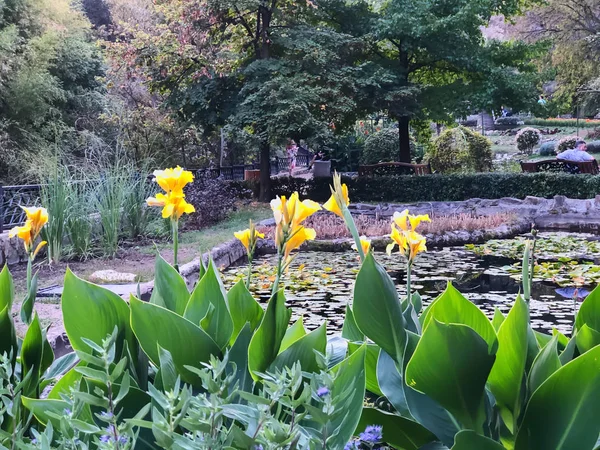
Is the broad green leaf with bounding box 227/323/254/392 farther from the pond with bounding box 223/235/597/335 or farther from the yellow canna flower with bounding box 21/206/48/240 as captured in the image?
the pond with bounding box 223/235/597/335

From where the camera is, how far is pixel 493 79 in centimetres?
1369

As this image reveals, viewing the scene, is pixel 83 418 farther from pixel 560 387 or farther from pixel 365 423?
pixel 560 387

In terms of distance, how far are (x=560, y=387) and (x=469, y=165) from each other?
16.3 metres

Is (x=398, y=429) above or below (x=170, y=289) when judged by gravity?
below

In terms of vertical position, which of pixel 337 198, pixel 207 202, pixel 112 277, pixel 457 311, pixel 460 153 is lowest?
pixel 112 277

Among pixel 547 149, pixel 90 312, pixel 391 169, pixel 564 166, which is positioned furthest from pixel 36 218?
pixel 547 149

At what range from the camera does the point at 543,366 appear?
1008 mm

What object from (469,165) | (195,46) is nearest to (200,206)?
(195,46)

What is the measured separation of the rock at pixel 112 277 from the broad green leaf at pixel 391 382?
4.54 metres

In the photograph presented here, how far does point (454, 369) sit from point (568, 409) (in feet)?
0.57

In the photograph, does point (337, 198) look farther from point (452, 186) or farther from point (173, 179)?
point (452, 186)

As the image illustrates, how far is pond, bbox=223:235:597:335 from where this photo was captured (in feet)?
16.8

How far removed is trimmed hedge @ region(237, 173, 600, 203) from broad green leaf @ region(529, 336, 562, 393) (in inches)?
435

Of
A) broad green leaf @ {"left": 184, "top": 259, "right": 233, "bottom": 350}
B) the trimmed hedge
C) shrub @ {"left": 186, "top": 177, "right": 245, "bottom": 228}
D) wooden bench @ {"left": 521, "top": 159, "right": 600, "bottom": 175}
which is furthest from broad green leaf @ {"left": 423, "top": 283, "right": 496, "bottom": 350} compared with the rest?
wooden bench @ {"left": 521, "top": 159, "right": 600, "bottom": 175}
